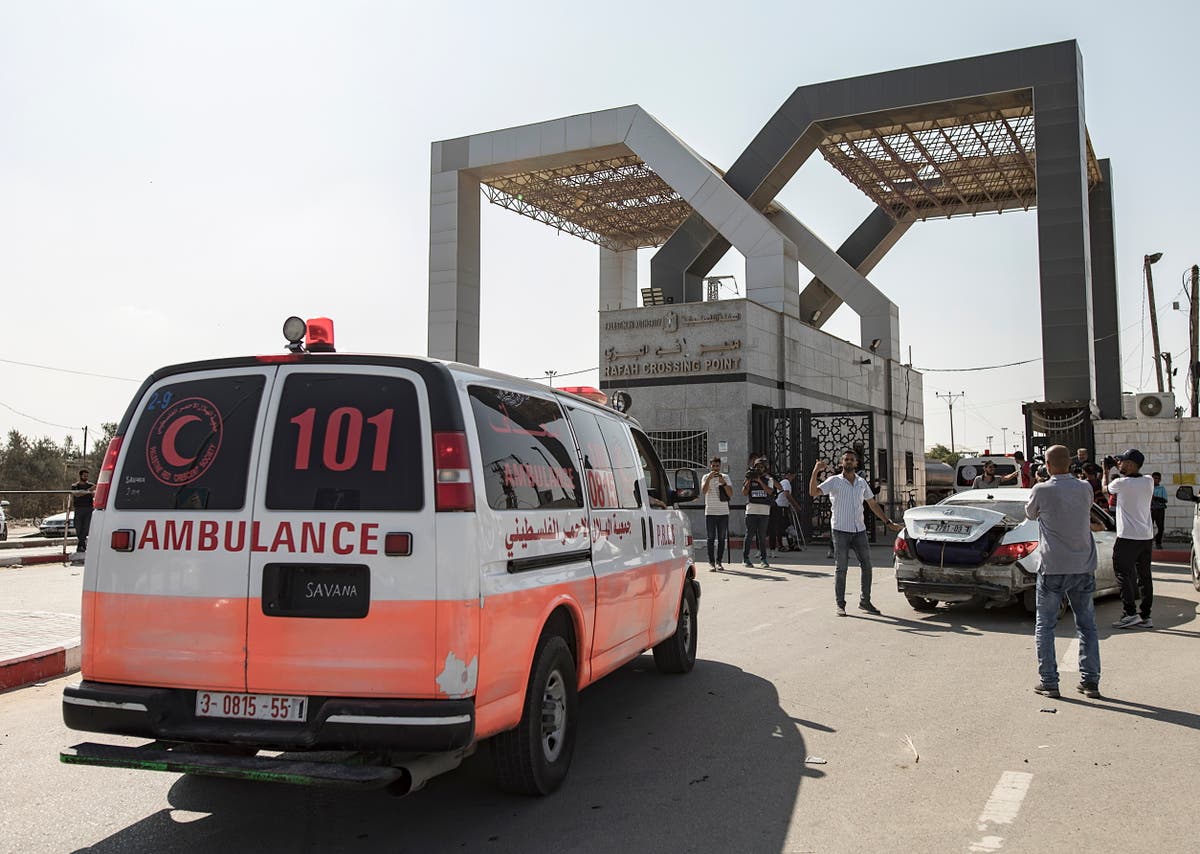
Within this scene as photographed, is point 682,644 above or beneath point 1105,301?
beneath

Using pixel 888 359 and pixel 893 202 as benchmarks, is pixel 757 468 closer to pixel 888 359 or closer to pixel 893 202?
pixel 888 359

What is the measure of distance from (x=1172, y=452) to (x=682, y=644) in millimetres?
18778

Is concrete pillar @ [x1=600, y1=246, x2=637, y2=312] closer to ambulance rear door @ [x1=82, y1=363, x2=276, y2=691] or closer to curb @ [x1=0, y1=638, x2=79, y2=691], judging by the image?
curb @ [x1=0, y1=638, x2=79, y2=691]

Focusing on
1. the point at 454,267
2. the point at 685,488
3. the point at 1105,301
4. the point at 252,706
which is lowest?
the point at 252,706

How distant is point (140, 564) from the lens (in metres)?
4.36

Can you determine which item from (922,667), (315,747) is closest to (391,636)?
(315,747)

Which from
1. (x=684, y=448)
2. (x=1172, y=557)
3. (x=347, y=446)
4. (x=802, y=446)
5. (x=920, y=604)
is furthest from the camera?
(x=684, y=448)

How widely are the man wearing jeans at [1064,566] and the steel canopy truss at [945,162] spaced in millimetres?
22618

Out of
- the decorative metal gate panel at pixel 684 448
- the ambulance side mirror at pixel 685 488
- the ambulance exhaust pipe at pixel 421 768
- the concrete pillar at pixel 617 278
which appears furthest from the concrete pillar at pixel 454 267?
the ambulance exhaust pipe at pixel 421 768

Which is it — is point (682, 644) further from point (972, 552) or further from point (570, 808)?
point (972, 552)

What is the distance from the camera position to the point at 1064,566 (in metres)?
7.20

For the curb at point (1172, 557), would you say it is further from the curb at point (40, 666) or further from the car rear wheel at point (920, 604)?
the curb at point (40, 666)

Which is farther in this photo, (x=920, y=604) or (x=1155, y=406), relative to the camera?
(x=1155, y=406)

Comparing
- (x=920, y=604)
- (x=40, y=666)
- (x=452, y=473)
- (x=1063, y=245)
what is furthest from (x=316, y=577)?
(x=1063, y=245)
